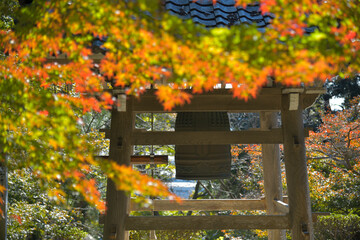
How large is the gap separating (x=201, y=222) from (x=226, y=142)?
0.84 m

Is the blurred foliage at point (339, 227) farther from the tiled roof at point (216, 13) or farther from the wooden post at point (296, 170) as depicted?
the tiled roof at point (216, 13)

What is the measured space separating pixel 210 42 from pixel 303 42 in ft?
1.39

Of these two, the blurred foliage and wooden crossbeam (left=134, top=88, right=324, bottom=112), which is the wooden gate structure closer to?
wooden crossbeam (left=134, top=88, right=324, bottom=112)

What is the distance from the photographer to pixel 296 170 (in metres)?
3.92

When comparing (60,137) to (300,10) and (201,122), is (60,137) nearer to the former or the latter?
(300,10)

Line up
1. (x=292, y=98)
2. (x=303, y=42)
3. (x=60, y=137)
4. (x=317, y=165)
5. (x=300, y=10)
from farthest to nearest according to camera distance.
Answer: (x=317, y=165), (x=292, y=98), (x=60, y=137), (x=300, y=10), (x=303, y=42)

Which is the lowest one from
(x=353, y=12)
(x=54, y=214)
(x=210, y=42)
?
(x=54, y=214)

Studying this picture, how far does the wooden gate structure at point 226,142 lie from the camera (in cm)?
383

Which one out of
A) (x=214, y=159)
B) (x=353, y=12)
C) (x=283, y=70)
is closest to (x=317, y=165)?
(x=214, y=159)

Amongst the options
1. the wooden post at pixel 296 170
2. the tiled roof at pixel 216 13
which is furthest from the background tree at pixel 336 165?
the tiled roof at pixel 216 13

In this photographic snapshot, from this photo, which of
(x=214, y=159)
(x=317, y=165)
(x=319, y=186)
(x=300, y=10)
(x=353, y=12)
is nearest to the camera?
(x=300, y=10)

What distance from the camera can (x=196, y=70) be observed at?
1.99 meters

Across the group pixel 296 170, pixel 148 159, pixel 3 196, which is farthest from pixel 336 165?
pixel 3 196

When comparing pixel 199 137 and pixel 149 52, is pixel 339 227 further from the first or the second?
pixel 149 52
